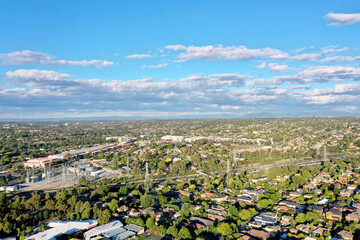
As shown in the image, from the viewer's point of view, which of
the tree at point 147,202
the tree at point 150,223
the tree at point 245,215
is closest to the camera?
the tree at point 150,223

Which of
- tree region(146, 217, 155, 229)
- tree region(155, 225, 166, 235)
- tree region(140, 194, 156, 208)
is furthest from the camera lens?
tree region(140, 194, 156, 208)

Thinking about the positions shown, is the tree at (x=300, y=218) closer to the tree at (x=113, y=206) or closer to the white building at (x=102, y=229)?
the white building at (x=102, y=229)

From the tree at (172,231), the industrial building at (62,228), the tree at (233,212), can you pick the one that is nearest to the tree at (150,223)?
the tree at (172,231)

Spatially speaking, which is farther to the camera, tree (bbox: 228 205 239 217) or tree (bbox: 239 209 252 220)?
tree (bbox: 228 205 239 217)

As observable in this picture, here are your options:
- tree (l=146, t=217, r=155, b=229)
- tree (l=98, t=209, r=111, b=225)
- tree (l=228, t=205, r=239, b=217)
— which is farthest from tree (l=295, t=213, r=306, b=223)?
tree (l=98, t=209, r=111, b=225)

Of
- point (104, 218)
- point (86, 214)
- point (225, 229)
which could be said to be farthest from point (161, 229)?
point (86, 214)

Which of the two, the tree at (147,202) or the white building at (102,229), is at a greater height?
the tree at (147,202)

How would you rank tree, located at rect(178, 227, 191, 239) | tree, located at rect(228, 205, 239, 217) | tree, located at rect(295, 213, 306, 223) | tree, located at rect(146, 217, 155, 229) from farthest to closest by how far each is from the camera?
tree, located at rect(228, 205, 239, 217)
tree, located at rect(295, 213, 306, 223)
tree, located at rect(146, 217, 155, 229)
tree, located at rect(178, 227, 191, 239)

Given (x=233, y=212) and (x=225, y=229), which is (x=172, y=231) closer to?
(x=225, y=229)

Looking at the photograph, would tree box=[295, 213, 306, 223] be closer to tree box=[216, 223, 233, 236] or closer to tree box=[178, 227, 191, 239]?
tree box=[216, 223, 233, 236]

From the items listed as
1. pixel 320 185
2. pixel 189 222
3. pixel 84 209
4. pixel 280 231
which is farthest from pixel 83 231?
pixel 320 185
